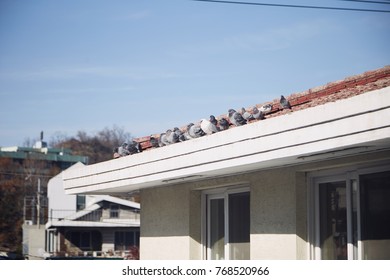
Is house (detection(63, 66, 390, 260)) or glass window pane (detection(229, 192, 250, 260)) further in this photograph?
glass window pane (detection(229, 192, 250, 260))

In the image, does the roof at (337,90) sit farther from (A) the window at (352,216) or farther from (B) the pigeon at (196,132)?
(A) the window at (352,216)

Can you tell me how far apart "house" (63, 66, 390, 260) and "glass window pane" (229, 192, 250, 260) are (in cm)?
2

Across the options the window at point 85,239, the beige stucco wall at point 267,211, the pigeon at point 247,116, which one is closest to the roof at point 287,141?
the beige stucco wall at point 267,211

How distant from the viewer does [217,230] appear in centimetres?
1298

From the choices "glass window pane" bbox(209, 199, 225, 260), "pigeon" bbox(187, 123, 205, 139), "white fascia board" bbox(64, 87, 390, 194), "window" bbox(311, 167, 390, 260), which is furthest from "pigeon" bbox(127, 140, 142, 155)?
"window" bbox(311, 167, 390, 260)

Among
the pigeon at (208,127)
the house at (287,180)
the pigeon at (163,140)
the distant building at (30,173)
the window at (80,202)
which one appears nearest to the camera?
the house at (287,180)

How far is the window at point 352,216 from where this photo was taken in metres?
9.73

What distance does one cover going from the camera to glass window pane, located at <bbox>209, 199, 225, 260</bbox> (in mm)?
12828

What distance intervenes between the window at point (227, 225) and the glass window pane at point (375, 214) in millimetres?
2473

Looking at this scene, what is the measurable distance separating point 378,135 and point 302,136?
1.19 metres

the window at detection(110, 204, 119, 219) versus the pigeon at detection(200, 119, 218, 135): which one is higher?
the window at detection(110, 204, 119, 219)

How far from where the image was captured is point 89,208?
52.6 metres

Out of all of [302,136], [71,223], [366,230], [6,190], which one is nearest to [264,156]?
[302,136]

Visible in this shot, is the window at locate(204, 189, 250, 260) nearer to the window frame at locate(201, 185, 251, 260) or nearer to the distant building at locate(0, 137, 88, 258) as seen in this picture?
the window frame at locate(201, 185, 251, 260)
